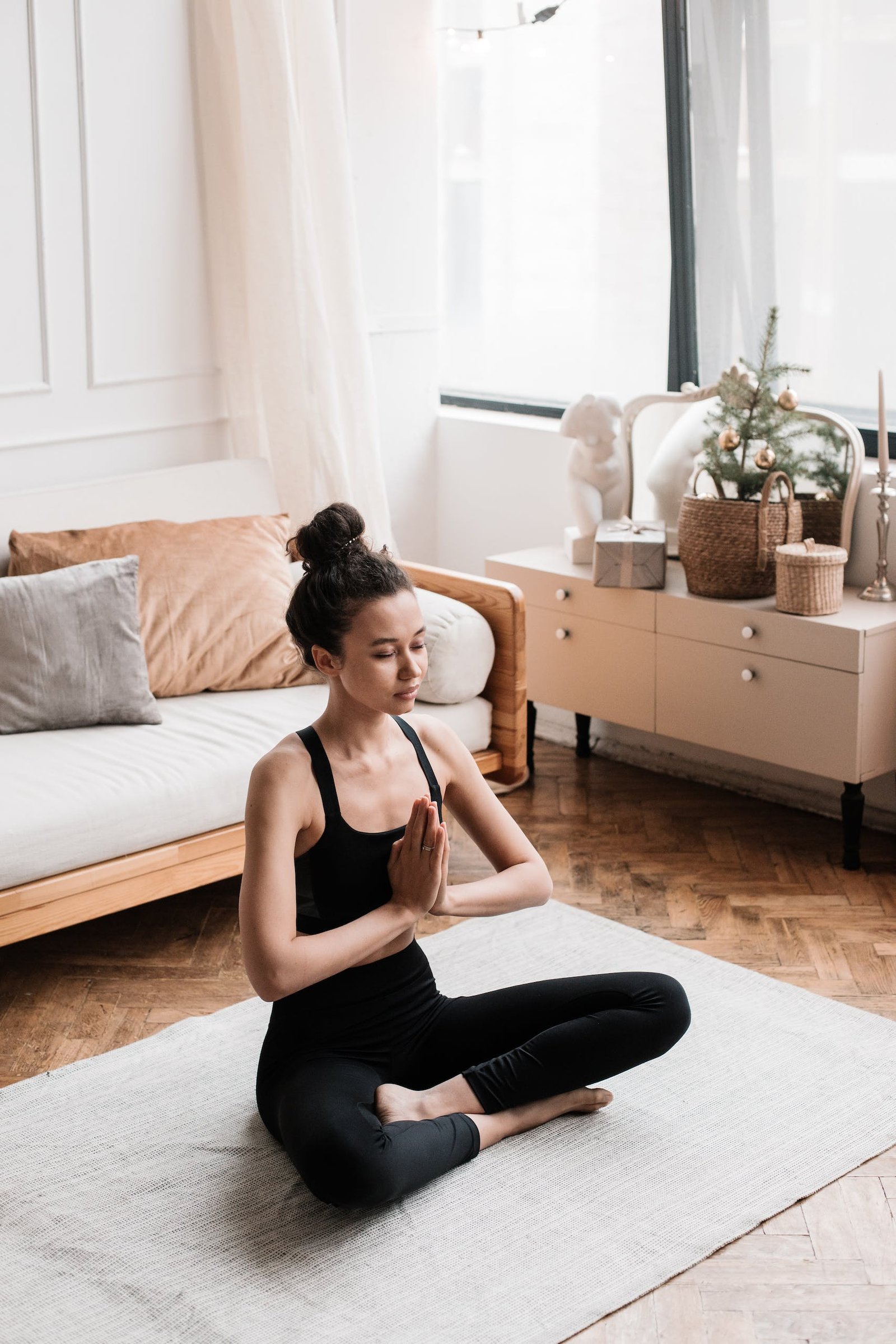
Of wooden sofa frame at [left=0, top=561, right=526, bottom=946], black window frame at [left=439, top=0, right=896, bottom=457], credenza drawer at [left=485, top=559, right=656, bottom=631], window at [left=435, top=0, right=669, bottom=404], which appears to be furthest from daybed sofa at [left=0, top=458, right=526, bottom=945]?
window at [left=435, top=0, right=669, bottom=404]

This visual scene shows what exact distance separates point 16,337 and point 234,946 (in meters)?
1.51

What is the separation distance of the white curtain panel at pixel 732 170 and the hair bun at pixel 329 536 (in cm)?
194

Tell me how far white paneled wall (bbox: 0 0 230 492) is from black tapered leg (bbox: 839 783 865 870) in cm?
187

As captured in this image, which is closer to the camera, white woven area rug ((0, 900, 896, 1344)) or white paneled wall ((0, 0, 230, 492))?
white woven area rug ((0, 900, 896, 1344))

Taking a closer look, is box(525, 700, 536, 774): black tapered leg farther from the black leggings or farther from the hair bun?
the hair bun

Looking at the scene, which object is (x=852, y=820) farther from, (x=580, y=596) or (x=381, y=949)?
(x=381, y=949)

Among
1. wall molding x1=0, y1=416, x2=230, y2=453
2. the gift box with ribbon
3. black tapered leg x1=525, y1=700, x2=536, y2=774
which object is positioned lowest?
black tapered leg x1=525, y1=700, x2=536, y2=774

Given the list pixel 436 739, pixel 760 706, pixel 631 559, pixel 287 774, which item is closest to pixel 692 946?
pixel 760 706

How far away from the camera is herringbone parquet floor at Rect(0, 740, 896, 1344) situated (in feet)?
5.91

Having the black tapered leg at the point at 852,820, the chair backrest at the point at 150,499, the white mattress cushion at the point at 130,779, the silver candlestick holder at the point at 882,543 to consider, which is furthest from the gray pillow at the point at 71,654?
the silver candlestick holder at the point at 882,543

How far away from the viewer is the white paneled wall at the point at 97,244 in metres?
3.31

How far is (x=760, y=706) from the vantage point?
129 inches

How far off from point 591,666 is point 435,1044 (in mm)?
1674

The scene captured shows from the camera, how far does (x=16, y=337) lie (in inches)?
132
